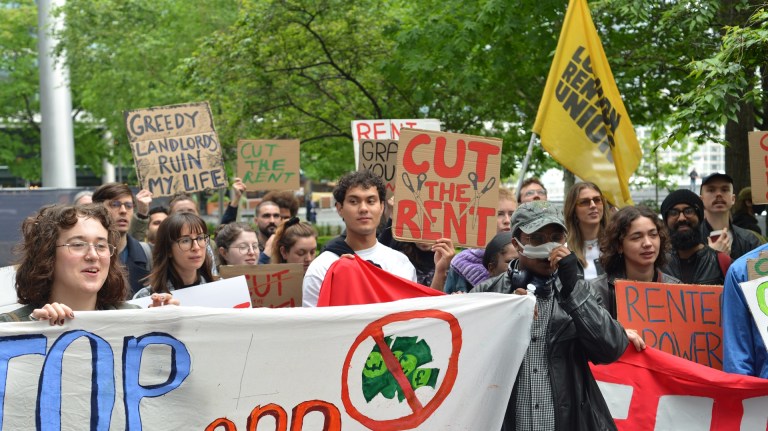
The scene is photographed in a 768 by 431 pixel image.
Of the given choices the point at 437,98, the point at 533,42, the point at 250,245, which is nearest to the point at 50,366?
the point at 250,245

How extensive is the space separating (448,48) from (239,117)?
13.1 feet

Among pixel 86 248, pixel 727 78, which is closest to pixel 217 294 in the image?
pixel 86 248

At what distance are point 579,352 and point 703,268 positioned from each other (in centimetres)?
205

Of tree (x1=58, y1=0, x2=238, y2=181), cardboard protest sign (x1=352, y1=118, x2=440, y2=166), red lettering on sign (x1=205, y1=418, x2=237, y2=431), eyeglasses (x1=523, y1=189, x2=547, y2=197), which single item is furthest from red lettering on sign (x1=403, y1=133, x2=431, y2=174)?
tree (x1=58, y1=0, x2=238, y2=181)

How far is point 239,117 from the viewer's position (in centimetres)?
1484

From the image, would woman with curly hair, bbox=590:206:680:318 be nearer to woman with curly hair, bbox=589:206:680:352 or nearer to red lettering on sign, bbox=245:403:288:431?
woman with curly hair, bbox=589:206:680:352

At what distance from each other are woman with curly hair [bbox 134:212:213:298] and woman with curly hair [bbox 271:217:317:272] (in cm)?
106

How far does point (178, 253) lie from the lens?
5.18m

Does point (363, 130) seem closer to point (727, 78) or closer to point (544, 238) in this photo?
point (727, 78)

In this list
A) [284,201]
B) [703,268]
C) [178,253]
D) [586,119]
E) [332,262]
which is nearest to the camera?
[332,262]

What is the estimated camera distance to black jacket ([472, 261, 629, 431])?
12.0ft

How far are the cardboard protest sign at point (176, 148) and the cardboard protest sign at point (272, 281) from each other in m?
2.66

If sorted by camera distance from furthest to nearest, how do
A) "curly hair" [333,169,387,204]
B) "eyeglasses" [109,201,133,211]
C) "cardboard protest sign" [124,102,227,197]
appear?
"cardboard protest sign" [124,102,227,197] < "eyeglasses" [109,201,133,211] < "curly hair" [333,169,387,204]

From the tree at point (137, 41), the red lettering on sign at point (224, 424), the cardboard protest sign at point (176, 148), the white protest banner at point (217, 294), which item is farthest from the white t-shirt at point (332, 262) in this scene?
the tree at point (137, 41)
